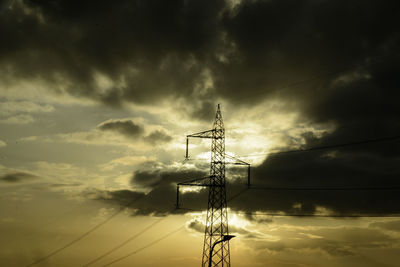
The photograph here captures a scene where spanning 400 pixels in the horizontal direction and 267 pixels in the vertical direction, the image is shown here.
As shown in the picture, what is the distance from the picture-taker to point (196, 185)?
47.6 meters

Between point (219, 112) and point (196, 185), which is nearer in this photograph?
point (196, 185)

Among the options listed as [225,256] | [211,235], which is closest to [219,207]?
[211,235]

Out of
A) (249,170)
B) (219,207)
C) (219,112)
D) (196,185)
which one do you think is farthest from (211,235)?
(219,112)

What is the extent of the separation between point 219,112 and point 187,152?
794cm

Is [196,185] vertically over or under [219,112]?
under

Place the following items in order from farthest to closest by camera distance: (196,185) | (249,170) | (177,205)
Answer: (249,170) < (177,205) < (196,185)

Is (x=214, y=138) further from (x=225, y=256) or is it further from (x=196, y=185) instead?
(x=225, y=256)

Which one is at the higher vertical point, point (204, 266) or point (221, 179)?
point (221, 179)

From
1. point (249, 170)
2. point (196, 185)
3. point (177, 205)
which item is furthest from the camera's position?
point (249, 170)

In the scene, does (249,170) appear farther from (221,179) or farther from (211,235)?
(211,235)

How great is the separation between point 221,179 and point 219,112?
8.56 m

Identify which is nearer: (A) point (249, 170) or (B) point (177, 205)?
(B) point (177, 205)

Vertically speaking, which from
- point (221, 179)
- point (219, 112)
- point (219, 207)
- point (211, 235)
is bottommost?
point (211, 235)

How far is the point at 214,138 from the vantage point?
50.4 meters
